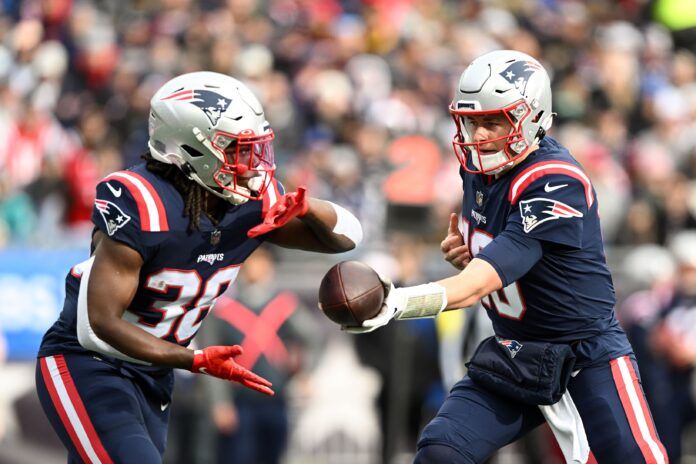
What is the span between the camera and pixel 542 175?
14.5 feet

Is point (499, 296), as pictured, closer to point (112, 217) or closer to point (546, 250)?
point (546, 250)

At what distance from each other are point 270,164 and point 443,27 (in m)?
8.76

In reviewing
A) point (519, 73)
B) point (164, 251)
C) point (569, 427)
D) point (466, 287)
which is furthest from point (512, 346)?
point (164, 251)

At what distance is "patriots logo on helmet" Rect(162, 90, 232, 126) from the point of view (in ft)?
14.8

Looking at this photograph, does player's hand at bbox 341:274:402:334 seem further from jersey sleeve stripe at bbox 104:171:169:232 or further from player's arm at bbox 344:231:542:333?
jersey sleeve stripe at bbox 104:171:169:232

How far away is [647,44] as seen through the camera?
13.2m

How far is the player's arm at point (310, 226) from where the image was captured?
4.57m

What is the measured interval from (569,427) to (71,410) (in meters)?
1.80

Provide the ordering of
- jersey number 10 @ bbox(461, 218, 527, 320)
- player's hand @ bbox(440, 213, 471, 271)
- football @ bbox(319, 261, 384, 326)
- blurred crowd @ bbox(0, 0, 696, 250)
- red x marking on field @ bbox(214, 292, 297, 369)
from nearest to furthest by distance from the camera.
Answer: football @ bbox(319, 261, 384, 326) < jersey number 10 @ bbox(461, 218, 527, 320) < player's hand @ bbox(440, 213, 471, 271) < red x marking on field @ bbox(214, 292, 297, 369) < blurred crowd @ bbox(0, 0, 696, 250)

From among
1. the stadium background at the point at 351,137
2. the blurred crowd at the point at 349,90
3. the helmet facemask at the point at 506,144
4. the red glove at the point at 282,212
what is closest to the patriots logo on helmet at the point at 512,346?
the helmet facemask at the point at 506,144

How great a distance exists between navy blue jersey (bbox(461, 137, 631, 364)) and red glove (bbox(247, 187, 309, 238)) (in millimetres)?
664

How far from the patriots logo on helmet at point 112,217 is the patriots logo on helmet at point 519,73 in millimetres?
1454

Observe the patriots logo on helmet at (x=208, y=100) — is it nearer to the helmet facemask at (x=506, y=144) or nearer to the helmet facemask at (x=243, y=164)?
the helmet facemask at (x=243, y=164)

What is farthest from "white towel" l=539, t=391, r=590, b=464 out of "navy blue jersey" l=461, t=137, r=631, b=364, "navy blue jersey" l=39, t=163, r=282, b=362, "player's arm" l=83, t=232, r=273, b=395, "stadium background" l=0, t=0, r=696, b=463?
"stadium background" l=0, t=0, r=696, b=463
